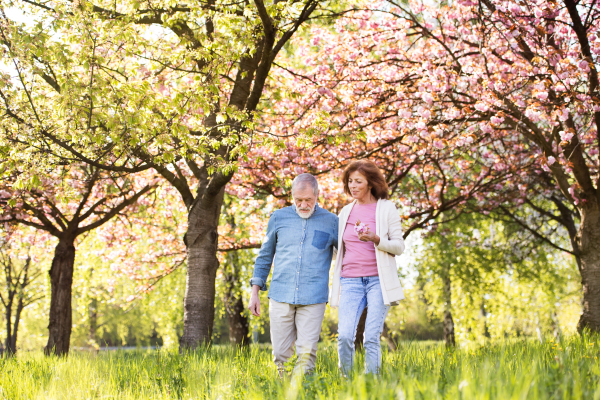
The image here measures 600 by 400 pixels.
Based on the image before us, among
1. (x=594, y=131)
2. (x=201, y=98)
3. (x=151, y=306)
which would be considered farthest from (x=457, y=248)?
(x=201, y=98)

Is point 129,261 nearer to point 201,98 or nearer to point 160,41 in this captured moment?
point 160,41

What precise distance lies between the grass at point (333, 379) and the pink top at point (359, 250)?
68 centimetres

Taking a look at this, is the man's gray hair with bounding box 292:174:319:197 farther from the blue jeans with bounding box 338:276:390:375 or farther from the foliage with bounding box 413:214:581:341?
the foliage with bounding box 413:214:581:341

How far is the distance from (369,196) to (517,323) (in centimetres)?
2571

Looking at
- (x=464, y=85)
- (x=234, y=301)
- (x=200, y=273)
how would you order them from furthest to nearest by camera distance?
(x=234, y=301)
(x=464, y=85)
(x=200, y=273)

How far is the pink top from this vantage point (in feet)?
12.9

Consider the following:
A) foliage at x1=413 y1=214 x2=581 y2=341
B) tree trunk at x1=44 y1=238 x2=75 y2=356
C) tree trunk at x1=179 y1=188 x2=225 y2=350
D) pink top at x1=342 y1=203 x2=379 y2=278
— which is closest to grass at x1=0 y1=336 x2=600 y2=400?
pink top at x1=342 y1=203 x2=379 y2=278

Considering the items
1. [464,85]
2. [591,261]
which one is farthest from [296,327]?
[591,261]

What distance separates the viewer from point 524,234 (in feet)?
49.7

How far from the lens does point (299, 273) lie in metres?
3.97

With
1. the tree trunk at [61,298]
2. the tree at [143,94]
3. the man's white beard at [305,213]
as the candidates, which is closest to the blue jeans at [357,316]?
the man's white beard at [305,213]

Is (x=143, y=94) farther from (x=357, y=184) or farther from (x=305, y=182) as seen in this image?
(x=357, y=184)

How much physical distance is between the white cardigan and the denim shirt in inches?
4.3

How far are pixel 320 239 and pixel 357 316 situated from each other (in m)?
0.70
